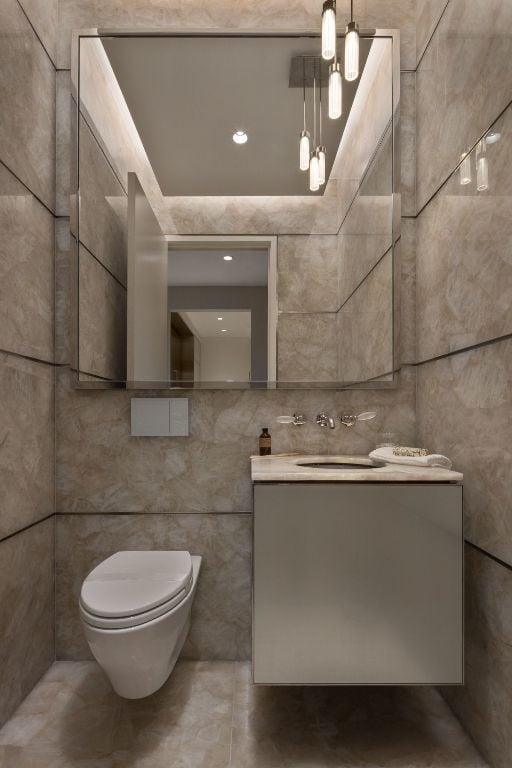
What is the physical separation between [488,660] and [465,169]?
1.39 metres

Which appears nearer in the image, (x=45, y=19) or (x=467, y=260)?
(x=467, y=260)

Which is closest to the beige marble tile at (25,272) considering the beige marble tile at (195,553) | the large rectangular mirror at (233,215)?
the large rectangular mirror at (233,215)

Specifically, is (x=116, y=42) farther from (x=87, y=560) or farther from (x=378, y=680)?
(x=378, y=680)

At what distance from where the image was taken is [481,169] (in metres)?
1.26

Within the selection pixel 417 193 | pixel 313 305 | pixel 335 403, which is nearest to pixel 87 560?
pixel 335 403

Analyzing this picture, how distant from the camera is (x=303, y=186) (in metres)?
1.73

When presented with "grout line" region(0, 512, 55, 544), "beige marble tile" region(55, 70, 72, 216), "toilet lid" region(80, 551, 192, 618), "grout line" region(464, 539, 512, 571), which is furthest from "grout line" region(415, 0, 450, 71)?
"grout line" region(0, 512, 55, 544)

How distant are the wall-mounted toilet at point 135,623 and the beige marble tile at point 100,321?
74 cm

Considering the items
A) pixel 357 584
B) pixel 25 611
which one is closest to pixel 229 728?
pixel 357 584

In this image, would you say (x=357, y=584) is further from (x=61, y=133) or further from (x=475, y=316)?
(x=61, y=133)

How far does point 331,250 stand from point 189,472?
1009 mm

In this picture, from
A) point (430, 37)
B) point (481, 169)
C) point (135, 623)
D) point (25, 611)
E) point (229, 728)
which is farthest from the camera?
point (430, 37)

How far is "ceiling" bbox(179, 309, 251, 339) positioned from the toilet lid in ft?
2.60

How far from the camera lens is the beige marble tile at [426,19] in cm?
157
